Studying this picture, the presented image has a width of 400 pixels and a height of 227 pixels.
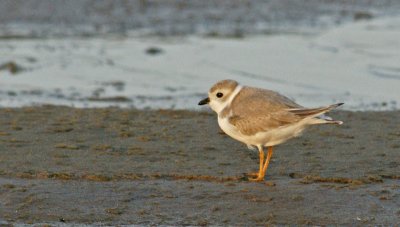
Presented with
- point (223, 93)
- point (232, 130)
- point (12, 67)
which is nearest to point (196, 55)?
point (12, 67)

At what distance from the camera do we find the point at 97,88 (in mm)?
12570

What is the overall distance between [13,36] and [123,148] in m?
7.89

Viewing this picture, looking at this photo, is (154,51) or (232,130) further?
(154,51)

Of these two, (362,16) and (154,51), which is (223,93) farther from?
(362,16)

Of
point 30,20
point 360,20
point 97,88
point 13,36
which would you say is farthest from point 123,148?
point 360,20

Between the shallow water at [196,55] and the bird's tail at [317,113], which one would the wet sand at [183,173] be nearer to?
the bird's tail at [317,113]

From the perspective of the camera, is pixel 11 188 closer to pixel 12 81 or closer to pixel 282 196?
pixel 282 196

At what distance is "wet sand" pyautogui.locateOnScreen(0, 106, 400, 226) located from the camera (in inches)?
274

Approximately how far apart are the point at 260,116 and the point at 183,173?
0.88 m

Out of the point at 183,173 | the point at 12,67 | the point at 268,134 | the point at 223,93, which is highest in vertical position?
the point at 223,93

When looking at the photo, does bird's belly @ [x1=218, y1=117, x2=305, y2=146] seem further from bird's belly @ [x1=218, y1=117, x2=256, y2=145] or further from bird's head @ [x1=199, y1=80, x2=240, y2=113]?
bird's head @ [x1=199, y1=80, x2=240, y2=113]

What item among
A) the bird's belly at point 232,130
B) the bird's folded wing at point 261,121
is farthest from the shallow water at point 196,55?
the bird's folded wing at point 261,121

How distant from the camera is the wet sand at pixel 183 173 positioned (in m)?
6.96

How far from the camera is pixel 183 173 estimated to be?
786 centimetres
